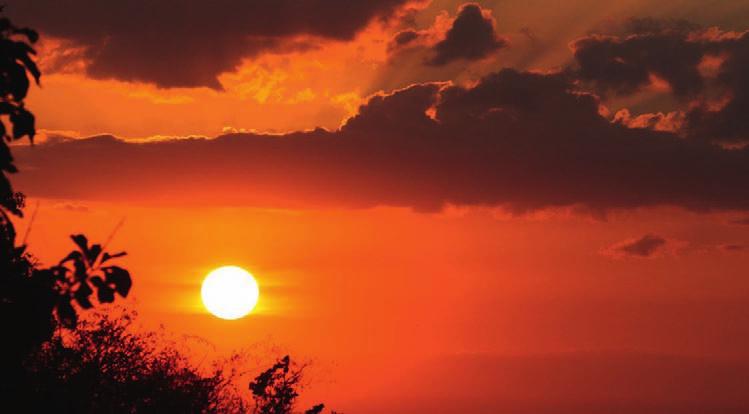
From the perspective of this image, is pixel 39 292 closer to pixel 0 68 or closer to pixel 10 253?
pixel 10 253

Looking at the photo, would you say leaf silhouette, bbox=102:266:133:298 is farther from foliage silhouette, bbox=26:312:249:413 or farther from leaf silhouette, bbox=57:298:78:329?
foliage silhouette, bbox=26:312:249:413

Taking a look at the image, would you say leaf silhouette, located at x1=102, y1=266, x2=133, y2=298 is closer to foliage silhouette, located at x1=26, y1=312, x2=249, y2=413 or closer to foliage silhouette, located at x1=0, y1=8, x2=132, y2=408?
foliage silhouette, located at x1=0, y1=8, x2=132, y2=408

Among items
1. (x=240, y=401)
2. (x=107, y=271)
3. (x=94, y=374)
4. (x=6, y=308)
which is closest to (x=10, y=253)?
(x=6, y=308)

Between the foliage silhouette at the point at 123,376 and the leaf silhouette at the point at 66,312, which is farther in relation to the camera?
the foliage silhouette at the point at 123,376

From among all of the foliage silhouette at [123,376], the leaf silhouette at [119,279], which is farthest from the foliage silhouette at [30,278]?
the foliage silhouette at [123,376]

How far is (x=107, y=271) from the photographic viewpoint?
1245 centimetres

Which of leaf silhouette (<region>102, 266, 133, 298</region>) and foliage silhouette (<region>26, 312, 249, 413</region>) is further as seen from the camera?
foliage silhouette (<region>26, 312, 249, 413</region>)

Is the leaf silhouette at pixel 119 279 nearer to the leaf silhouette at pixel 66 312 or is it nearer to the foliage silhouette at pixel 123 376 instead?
the leaf silhouette at pixel 66 312

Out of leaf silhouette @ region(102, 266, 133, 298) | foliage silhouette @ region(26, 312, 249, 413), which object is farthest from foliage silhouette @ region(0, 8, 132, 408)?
foliage silhouette @ region(26, 312, 249, 413)

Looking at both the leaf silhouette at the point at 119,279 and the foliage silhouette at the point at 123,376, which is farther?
the foliage silhouette at the point at 123,376

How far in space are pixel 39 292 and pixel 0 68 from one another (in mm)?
2789

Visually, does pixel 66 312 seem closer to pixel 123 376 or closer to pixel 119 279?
pixel 119 279

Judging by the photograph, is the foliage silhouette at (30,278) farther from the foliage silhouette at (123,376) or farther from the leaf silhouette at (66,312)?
the foliage silhouette at (123,376)

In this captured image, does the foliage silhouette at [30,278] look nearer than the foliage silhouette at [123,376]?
Yes
